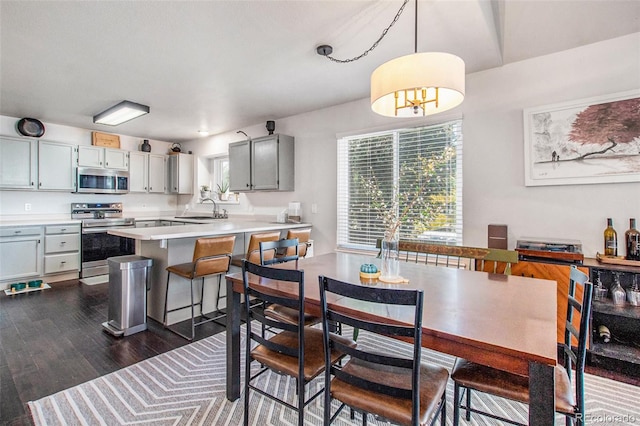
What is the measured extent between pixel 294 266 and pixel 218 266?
3.80ft

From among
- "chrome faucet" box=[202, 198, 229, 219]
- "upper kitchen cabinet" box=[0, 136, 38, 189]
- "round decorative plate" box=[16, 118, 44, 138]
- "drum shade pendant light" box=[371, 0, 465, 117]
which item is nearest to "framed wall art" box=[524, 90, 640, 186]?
"drum shade pendant light" box=[371, 0, 465, 117]

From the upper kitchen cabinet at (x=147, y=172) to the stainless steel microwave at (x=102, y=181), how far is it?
0.14 metres

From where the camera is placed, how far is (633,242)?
2.27 metres

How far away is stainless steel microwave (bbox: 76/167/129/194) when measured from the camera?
514cm

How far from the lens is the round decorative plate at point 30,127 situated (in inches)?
184

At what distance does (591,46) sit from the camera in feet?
8.21

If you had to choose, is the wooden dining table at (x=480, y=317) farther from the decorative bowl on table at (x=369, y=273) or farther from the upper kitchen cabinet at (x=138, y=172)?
the upper kitchen cabinet at (x=138, y=172)

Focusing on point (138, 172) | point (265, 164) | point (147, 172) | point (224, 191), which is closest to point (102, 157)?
point (138, 172)

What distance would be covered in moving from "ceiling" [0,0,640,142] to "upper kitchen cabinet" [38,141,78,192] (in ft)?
4.16

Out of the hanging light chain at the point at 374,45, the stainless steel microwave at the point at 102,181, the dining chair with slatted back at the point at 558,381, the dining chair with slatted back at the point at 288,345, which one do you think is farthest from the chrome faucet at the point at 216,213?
the dining chair with slatted back at the point at 558,381

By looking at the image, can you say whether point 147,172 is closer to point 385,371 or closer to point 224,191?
point 224,191

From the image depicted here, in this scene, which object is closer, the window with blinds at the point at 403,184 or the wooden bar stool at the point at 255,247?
the wooden bar stool at the point at 255,247

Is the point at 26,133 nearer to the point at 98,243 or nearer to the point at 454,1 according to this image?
the point at 98,243

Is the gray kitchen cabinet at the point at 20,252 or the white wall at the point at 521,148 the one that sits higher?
the white wall at the point at 521,148
